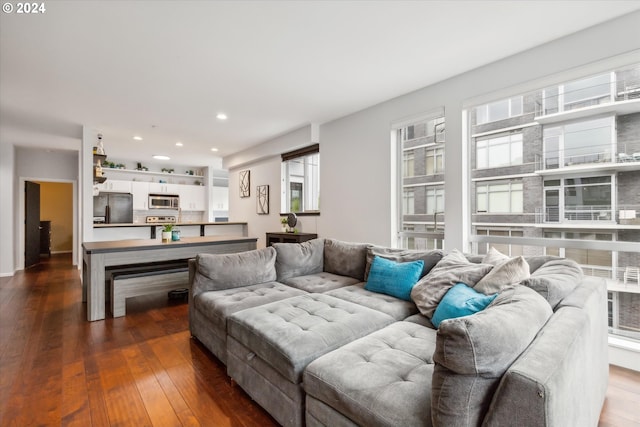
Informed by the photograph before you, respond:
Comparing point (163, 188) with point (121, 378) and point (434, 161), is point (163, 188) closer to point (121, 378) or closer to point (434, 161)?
point (121, 378)

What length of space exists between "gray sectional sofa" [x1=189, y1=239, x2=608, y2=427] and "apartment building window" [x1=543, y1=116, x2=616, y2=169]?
1277mm

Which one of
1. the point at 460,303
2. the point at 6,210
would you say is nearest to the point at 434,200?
the point at 460,303

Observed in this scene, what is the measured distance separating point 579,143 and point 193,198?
8.42m

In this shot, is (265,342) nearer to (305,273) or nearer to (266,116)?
(305,273)

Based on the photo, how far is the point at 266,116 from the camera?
4.70 m

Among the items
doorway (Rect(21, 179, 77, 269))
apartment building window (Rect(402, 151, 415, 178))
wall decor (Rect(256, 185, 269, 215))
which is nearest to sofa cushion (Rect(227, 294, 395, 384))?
apartment building window (Rect(402, 151, 415, 178))

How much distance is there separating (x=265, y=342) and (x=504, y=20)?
2.98m

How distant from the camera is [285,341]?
1.67 meters

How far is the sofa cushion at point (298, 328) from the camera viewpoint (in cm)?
162

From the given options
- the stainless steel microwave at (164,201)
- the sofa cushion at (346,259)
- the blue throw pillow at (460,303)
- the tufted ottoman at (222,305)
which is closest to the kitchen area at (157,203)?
the stainless steel microwave at (164,201)

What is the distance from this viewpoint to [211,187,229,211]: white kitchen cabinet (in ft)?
29.9

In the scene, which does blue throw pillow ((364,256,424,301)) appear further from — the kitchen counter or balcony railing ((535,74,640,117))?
the kitchen counter

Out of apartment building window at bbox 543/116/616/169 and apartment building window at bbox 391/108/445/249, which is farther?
apartment building window at bbox 391/108/445/249

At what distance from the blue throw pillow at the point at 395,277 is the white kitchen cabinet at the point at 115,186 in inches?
286
